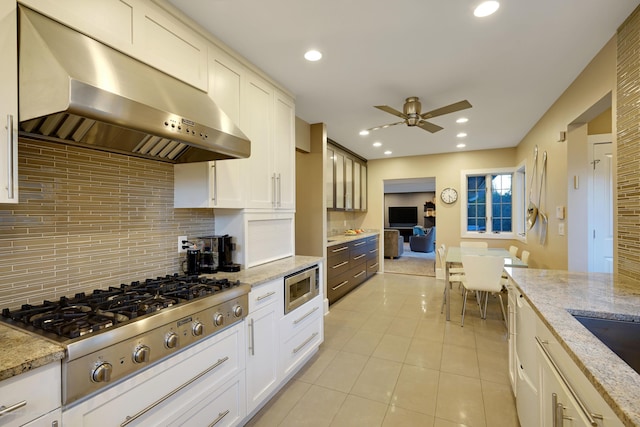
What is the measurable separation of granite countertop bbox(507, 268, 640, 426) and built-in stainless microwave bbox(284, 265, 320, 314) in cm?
149

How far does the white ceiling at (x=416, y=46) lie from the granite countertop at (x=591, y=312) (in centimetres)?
163

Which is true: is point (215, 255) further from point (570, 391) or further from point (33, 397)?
point (570, 391)

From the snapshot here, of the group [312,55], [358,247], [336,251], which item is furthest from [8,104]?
[358,247]

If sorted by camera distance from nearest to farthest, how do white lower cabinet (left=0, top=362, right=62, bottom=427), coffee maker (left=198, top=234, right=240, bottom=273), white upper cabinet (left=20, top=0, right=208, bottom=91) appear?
white lower cabinet (left=0, top=362, right=62, bottom=427), white upper cabinet (left=20, top=0, right=208, bottom=91), coffee maker (left=198, top=234, right=240, bottom=273)

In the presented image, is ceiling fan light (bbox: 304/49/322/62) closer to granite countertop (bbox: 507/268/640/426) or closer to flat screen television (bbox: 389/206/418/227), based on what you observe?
granite countertop (bbox: 507/268/640/426)

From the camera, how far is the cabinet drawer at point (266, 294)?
72.0 inches

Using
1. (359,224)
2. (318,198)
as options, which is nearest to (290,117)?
(318,198)

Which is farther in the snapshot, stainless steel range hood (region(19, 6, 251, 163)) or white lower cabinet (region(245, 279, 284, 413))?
white lower cabinet (region(245, 279, 284, 413))

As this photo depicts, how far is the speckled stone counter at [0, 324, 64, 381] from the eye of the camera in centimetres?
84

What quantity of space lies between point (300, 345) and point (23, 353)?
1.77 m

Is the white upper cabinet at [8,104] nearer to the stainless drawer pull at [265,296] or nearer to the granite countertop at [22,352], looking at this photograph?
the granite countertop at [22,352]

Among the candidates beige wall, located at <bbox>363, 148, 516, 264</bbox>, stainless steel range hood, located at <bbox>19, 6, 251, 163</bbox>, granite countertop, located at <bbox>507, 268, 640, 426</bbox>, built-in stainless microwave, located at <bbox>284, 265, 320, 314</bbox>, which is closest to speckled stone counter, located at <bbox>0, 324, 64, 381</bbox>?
stainless steel range hood, located at <bbox>19, 6, 251, 163</bbox>

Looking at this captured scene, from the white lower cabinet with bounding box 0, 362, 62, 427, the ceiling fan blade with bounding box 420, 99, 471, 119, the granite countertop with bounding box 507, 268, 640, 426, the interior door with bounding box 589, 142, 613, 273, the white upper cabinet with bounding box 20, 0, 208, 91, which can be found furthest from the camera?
the interior door with bounding box 589, 142, 613, 273

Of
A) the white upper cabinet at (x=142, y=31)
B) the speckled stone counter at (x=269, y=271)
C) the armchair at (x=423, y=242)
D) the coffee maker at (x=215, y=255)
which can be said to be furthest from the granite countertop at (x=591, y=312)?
the armchair at (x=423, y=242)
